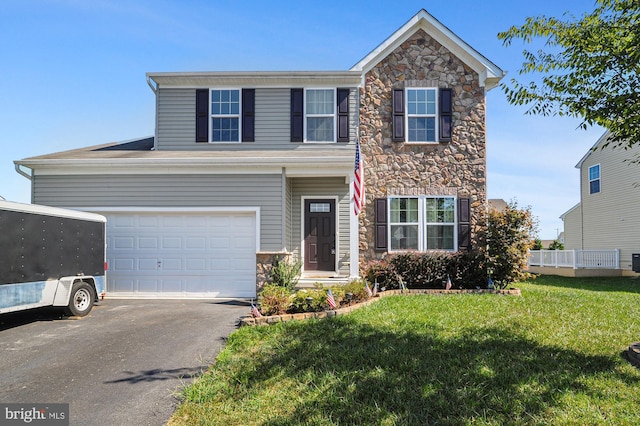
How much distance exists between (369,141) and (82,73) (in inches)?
311

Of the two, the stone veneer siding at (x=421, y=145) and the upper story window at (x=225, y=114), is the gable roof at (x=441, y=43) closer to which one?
the stone veneer siding at (x=421, y=145)

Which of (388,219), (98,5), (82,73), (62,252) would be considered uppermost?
(98,5)

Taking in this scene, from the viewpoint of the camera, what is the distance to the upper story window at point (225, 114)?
1269 cm

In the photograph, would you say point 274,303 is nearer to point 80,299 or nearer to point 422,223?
point 80,299

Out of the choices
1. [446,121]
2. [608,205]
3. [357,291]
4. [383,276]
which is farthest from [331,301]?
[608,205]

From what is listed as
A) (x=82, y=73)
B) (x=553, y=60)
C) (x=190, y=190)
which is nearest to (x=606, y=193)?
(x=553, y=60)

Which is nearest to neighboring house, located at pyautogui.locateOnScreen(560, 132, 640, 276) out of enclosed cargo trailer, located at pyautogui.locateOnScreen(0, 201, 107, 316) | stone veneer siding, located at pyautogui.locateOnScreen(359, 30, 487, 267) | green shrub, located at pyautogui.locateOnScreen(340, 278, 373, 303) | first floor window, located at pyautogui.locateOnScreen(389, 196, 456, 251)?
stone veneer siding, located at pyautogui.locateOnScreen(359, 30, 487, 267)

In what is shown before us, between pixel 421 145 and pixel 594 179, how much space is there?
1401 centimetres

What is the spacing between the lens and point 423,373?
15.7 feet

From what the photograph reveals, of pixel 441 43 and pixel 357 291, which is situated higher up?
pixel 441 43

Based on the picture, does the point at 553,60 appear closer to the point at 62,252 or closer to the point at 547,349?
the point at 547,349

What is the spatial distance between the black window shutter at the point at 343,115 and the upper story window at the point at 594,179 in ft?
51.3

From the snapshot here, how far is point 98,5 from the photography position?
9555mm

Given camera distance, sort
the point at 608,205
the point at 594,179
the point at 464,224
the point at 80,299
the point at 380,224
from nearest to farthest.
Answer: the point at 80,299
the point at 464,224
the point at 380,224
the point at 608,205
the point at 594,179
